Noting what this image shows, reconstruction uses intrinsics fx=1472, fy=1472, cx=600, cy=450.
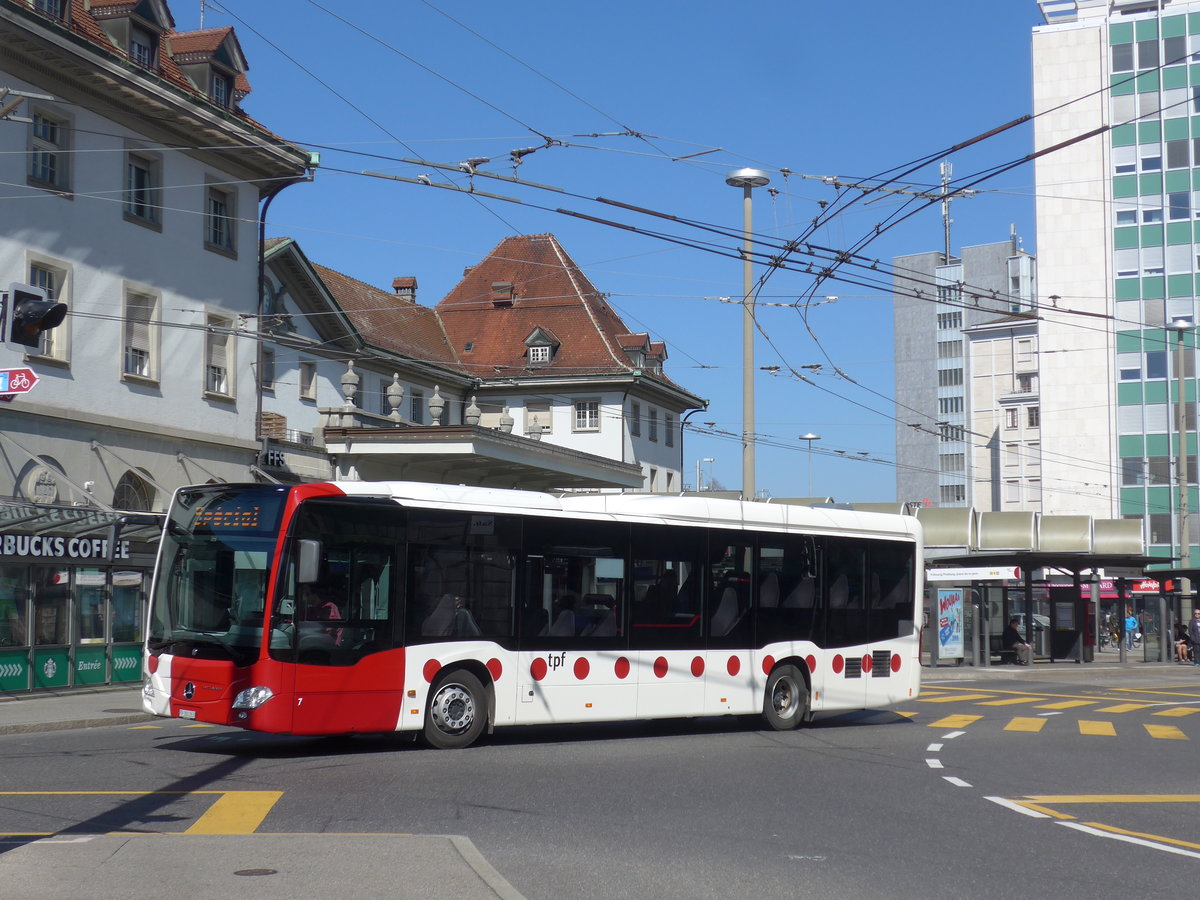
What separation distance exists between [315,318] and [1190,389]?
58267 millimetres

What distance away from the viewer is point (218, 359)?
1267 inches

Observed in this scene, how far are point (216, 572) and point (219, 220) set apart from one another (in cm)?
1900

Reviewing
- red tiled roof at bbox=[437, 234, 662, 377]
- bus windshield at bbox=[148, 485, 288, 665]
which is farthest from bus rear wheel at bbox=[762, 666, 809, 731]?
red tiled roof at bbox=[437, 234, 662, 377]

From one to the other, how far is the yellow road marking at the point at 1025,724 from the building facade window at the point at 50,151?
18.7 meters

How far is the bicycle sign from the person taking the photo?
20734 millimetres

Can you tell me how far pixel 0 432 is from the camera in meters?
24.8

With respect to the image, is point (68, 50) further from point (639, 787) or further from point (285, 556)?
point (639, 787)

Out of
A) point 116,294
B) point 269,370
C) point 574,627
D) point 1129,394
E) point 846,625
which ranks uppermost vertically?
point 1129,394

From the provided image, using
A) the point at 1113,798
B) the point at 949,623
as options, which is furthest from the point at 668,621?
the point at 949,623

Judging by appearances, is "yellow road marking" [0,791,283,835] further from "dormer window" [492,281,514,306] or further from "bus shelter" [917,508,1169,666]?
"dormer window" [492,281,514,306]

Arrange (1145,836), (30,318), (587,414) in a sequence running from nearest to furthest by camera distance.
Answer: (1145,836), (30,318), (587,414)

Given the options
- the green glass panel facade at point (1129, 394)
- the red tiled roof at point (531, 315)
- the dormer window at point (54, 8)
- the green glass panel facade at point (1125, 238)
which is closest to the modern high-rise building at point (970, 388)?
the green glass panel facade at point (1129, 394)

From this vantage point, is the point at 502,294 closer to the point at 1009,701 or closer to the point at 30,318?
the point at 1009,701

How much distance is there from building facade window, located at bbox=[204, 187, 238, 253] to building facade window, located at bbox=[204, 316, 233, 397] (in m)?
1.62
